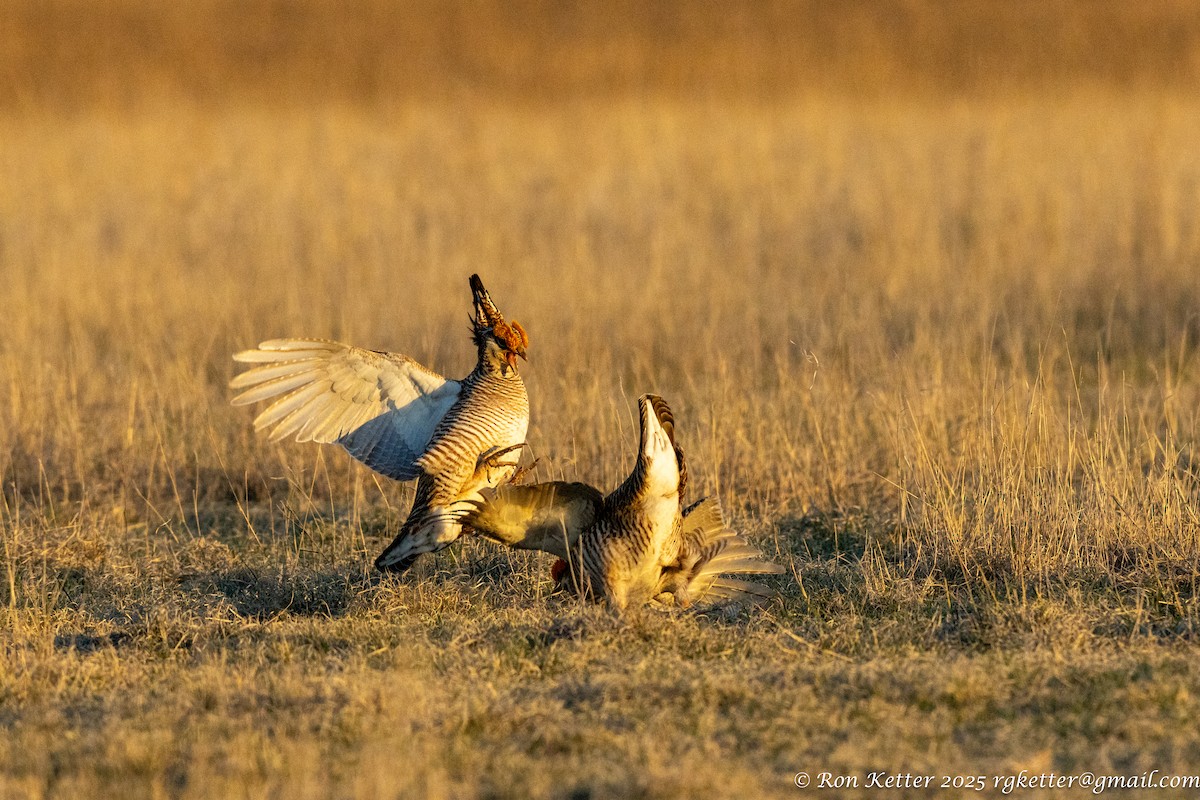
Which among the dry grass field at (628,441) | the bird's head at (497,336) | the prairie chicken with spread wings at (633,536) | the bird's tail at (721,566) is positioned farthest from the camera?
the bird's head at (497,336)

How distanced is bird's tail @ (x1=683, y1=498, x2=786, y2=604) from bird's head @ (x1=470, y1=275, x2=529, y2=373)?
3.19 feet

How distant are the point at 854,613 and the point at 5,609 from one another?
336 cm

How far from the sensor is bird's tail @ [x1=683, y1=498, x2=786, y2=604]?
5.65 metres

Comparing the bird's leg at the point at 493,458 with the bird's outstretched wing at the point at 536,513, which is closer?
the bird's outstretched wing at the point at 536,513

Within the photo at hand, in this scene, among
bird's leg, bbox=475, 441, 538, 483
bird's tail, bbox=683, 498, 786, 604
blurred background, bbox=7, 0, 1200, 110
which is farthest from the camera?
blurred background, bbox=7, 0, 1200, 110

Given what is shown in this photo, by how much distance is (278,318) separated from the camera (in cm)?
1136

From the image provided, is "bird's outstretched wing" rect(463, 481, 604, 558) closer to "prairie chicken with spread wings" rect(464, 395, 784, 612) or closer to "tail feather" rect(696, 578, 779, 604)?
"prairie chicken with spread wings" rect(464, 395, 784, 612)

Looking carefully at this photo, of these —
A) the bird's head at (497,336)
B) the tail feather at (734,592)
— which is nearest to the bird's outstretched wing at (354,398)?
the bird's head at (497,336)

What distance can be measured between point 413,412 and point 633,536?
1.31 metres

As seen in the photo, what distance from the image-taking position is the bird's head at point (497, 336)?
238 inches

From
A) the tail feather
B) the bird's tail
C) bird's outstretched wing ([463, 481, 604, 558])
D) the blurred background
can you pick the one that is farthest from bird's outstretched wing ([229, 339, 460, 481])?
the blurred background

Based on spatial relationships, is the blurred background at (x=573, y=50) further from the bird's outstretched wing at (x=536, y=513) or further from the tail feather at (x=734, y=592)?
the bird's outstretched wing at (x=536, y=513)

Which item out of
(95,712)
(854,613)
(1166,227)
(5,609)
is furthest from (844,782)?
(1166,227)

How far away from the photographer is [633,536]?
5.44 meters
